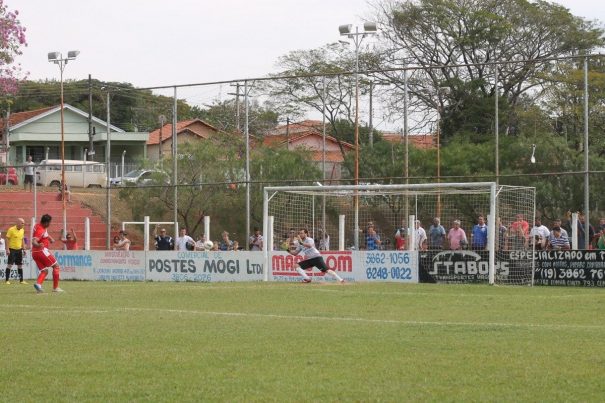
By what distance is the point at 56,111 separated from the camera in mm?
67438

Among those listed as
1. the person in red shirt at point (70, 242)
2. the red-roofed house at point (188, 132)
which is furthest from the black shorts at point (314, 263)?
the red-roofed house at point (188, 132)

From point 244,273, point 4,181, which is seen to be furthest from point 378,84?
point 4,181

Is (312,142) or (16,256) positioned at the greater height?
(312,142)

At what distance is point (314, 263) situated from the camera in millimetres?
28781

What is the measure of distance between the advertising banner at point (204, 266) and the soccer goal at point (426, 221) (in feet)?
2.59

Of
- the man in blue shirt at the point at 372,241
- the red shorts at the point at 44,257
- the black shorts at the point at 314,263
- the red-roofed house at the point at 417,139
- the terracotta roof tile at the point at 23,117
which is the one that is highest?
the terracotta roof tile at the point at 23,117

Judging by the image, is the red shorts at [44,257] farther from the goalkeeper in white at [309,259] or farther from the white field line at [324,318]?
the goalkeeper in white at [309,259]

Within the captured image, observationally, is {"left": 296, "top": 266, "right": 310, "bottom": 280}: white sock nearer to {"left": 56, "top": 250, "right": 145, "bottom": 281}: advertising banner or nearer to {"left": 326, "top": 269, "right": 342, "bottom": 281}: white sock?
{"left": 326, "top": 269, "right": 342, "bottom": 281}: white sock

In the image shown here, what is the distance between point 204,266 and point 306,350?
20780 millimetres

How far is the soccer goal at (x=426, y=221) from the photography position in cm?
2819

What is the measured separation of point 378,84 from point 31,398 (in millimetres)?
30711

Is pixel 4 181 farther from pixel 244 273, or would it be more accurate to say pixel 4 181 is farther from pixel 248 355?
pixel 248 355

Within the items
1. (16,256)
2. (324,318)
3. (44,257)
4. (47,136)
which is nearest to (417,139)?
(16,256)

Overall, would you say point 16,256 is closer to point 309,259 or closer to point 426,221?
point 309,259
